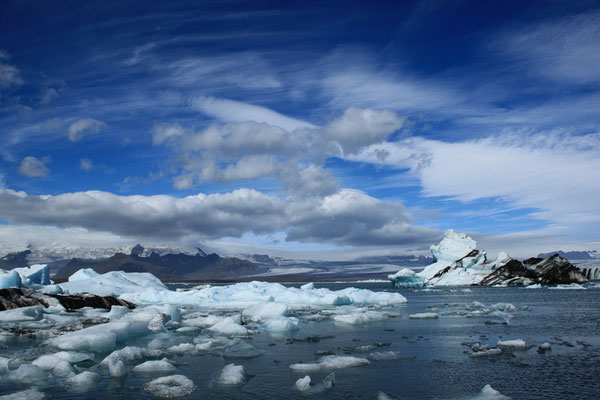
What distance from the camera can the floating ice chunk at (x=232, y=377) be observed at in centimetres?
801

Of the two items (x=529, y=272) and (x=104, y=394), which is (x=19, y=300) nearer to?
(x=104, y=394)

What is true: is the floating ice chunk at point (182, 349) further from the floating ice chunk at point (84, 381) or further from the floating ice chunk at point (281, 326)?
the floating ice chunk at point (281, 326)

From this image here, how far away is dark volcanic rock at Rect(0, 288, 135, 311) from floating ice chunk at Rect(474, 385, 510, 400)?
1971 cm

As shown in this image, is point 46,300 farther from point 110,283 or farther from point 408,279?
point 408,279

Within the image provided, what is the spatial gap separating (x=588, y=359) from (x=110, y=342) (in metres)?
11.7

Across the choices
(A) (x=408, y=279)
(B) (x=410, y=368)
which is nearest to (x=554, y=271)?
(A) (x=408, y=279)

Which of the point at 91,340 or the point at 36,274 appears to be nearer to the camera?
the point at 91,340

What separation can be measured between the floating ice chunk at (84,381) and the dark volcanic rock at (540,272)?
56.8 metres

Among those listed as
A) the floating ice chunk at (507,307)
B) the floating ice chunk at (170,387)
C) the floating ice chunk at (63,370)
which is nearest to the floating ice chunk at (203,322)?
the floating ice chunk at (63,370)

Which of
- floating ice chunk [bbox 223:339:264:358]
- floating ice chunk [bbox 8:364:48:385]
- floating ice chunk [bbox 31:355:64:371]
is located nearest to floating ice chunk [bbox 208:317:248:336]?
floating ice chunk [bbox 223:339:264:358]

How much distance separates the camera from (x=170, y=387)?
7.48 meters

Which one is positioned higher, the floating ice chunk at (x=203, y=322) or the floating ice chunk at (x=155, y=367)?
the floating ice chunk at (x=155, y=367)

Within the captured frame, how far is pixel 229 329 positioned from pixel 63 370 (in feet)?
22.0

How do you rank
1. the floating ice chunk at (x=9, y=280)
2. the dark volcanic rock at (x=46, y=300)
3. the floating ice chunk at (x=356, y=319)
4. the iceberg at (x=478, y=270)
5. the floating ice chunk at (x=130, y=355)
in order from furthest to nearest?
1. the iceberg at (x=478, y=270)
2. the floating ice chunk at (x=9, y=280)
3. the dark volcanic rock at (x=46, y=300)
4. the floating ice chunk at (x=356, y=319)
5. the floating ice chunk at (x=130, y=355)
